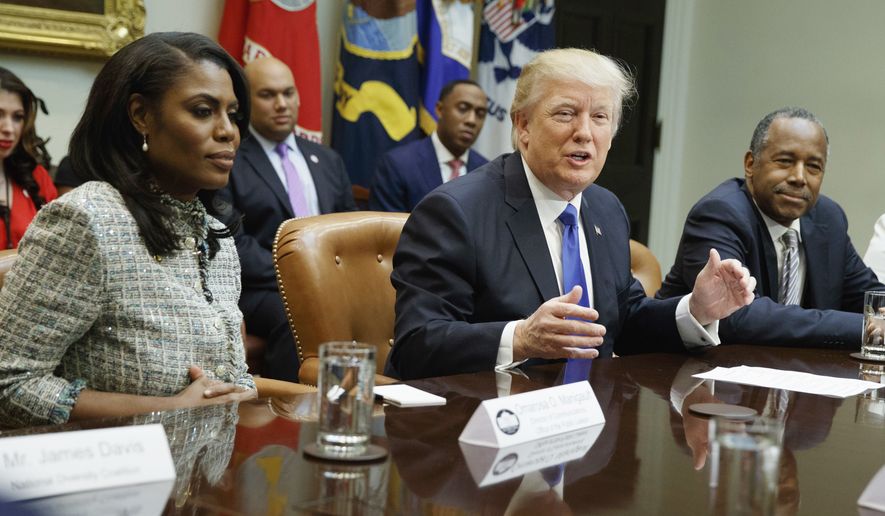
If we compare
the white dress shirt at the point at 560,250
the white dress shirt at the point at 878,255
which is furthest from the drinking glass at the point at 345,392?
the white dress shirt at the point at 878,255

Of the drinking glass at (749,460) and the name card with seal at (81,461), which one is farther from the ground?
the drinking glass at (749,460)

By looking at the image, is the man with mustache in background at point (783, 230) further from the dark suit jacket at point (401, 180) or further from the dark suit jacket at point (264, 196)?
the dark suit jacket at point (401, 180)

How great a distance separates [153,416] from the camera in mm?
1334

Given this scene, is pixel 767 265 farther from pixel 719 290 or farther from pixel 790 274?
pixel 719 290

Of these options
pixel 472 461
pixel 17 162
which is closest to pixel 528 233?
pixel 472 461

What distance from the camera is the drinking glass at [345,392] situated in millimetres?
1115

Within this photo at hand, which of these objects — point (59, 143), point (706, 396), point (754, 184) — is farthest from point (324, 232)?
point (59, 143)

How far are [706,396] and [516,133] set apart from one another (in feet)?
3.28

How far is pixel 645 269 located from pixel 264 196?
1.53 meters

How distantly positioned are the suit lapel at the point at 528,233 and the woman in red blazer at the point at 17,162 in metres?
2.14

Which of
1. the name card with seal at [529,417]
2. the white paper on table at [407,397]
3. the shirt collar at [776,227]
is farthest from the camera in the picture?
the shirt collar at [776,227]

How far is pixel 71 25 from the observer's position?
4281 millimetres

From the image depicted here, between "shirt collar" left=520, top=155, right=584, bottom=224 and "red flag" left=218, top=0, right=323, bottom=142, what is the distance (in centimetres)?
263

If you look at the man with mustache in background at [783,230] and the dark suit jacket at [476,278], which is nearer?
the dark suit jacket at [476,278]
